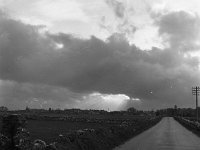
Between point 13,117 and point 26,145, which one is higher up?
point 13,117

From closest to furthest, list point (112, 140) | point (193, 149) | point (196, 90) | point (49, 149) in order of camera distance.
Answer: point (49, 149)
point (193, 149)
point (112, 140)
point (196, 90)

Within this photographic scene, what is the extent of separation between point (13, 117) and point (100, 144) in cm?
1800

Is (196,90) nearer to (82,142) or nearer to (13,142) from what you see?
(82,142)

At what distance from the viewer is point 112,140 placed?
128ft

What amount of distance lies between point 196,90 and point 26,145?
134453 millimetres

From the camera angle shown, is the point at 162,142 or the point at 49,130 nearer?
the point at 162,142

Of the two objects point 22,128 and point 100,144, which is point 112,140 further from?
point 22,128

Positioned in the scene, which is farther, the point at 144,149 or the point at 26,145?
the point at 144,149

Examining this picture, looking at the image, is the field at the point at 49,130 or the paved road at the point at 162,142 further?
the field at the point at 49,130

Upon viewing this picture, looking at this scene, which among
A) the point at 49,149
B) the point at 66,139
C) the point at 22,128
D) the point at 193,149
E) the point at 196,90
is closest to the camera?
the point at 22,128

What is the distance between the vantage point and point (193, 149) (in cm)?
3538

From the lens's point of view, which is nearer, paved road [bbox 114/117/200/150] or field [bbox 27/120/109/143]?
paved road [bbox 114/117/200/150]

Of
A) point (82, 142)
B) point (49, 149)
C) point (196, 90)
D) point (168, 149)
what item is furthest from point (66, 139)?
point (196, 90)

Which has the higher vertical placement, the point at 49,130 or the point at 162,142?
the point at 49,130
